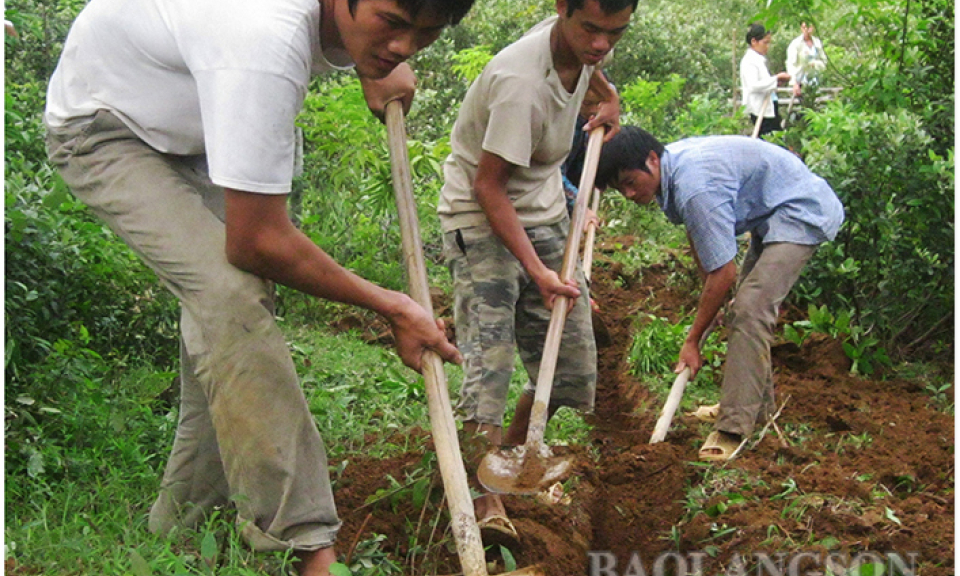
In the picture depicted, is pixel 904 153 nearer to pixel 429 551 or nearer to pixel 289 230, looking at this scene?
pixel 429 551

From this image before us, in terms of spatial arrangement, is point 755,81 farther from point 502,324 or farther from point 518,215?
point 502,324

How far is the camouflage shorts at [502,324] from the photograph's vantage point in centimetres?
378

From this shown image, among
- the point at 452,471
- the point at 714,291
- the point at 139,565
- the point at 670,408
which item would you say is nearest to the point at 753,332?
the point at 714,291

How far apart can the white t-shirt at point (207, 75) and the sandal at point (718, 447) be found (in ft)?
8.18

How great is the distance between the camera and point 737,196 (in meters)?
4.61

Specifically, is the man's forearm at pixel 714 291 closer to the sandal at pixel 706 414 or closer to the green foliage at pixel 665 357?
the sandal at pixel 706 414

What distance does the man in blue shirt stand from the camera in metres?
4.40

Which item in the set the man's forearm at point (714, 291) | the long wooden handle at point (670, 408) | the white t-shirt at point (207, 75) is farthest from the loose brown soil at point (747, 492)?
the white t-shirt at point (207, 75)

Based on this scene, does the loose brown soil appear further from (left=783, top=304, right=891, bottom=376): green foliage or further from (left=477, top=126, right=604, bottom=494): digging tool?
(left=477, top=126, right=604, bottom=494): digging tool

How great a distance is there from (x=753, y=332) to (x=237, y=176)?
289 centimetres

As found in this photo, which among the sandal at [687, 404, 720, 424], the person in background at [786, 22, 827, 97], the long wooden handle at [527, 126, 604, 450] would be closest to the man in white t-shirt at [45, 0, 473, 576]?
the long wooden handle at [527, 126, 604, 450]

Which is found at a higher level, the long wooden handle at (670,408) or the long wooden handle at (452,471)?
the long wooden handle at (452,471)

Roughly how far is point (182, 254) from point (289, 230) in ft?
0.98

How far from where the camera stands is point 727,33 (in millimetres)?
17953
